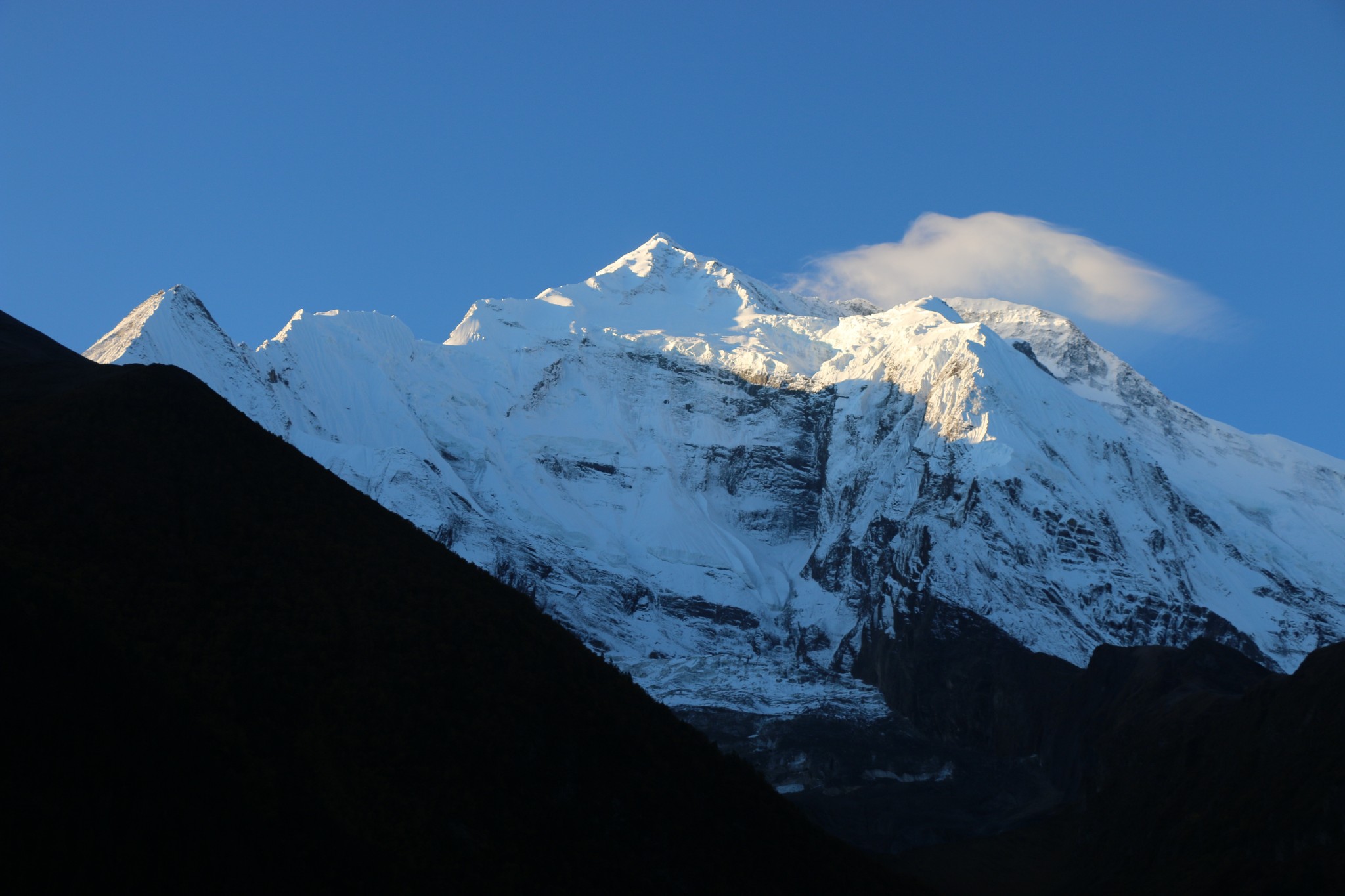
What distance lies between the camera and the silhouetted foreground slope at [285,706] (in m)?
A: 27.2

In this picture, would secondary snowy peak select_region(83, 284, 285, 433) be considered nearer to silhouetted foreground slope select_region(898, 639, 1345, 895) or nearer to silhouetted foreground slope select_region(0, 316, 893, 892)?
silhouetted foreground slope select_region(898, 639, 1345, 895)

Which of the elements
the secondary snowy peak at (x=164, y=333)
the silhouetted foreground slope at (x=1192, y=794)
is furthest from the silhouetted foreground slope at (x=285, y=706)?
the secondary snowy peak at (x=164, y=333)

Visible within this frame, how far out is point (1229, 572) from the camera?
584ft

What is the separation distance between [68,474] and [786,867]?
94.0 feet

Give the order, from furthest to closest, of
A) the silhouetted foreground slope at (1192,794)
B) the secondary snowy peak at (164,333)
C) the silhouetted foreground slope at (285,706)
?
1. the secondary snowy peak at (164,333)
2. the silhouetted foreground slope at (1192,794)
3. the silhouetted foreground slope at (285,706)

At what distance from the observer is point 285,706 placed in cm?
3628

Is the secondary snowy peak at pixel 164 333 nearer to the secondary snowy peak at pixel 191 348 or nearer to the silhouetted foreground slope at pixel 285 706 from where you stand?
the secondary snowy peak at pixel 191 348

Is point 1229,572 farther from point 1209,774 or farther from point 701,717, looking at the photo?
point 1209,774

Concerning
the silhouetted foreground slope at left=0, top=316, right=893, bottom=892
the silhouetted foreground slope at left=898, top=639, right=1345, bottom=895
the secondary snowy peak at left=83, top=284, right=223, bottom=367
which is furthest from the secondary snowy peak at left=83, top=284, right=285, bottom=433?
the silhouetted foreground slope at left=0, top=316, right=893, bottom=892

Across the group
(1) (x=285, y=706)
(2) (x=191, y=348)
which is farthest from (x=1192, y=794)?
(2) (x=191, y=348)

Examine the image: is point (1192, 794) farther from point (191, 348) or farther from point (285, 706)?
point (191, 348)

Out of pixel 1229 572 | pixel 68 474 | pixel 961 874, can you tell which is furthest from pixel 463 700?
pixel 1229 572

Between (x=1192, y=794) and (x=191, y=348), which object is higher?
(x=191, y=348)

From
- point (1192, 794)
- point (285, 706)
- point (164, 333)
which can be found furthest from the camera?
point (164, 333)
